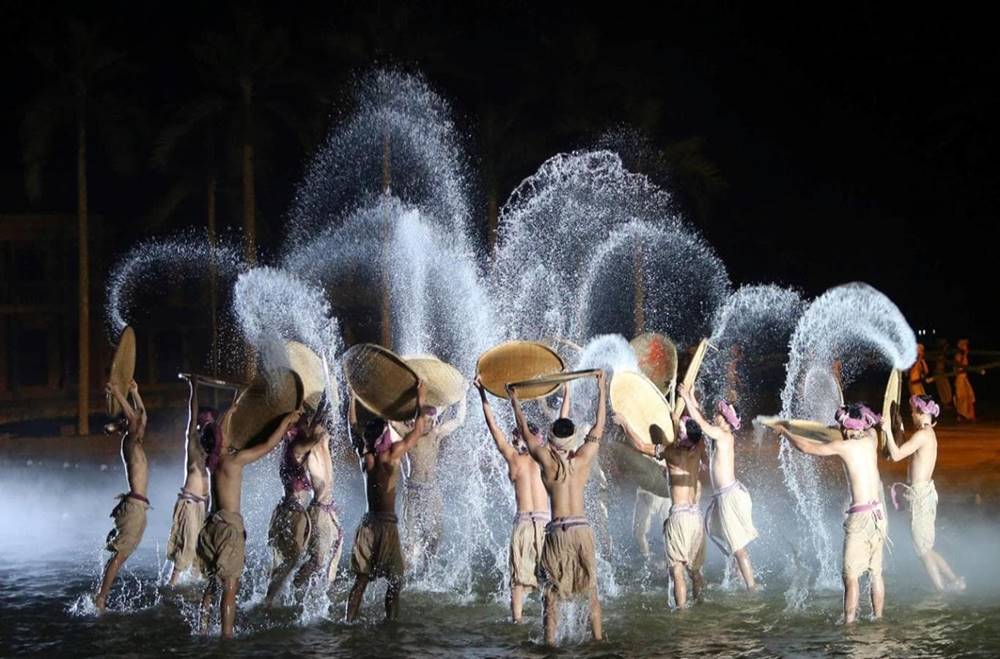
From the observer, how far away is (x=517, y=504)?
481 inches

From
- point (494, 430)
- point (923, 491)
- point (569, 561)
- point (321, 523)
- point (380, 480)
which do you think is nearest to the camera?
point (569, 561)

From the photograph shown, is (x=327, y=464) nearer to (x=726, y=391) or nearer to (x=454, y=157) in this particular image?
(x=726, y=391)

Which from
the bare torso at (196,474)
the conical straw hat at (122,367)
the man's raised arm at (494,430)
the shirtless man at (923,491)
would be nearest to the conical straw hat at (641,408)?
the man's raised arm at (494,430)

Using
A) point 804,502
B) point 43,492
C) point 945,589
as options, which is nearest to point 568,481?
point 945,589

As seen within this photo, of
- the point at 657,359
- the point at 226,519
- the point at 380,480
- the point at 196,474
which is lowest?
the point at 226,519

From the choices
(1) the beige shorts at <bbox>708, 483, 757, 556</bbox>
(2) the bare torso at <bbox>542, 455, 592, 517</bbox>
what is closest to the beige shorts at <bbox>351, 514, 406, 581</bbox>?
(2) the bare torso at <bbox>542, 455, 592, 517</bbox>

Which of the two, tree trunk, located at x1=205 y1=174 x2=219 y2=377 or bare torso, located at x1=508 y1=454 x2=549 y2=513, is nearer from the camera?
bare torso, located at x1=508 y1=454 x2=549 y2=513

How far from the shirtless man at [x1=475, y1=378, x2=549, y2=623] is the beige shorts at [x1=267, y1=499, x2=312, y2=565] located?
1989 mm

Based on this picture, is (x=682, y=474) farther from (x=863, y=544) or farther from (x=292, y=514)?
(x=292, y=514)

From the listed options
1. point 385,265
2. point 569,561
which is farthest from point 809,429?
point 385,265

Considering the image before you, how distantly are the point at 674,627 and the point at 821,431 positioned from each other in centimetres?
219

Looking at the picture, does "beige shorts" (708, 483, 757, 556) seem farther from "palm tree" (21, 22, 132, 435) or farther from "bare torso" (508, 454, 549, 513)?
"palm tree" (21, 22, 132, 435)

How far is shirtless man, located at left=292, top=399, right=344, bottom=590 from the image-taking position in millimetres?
12828

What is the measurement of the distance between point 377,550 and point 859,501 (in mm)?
4144
